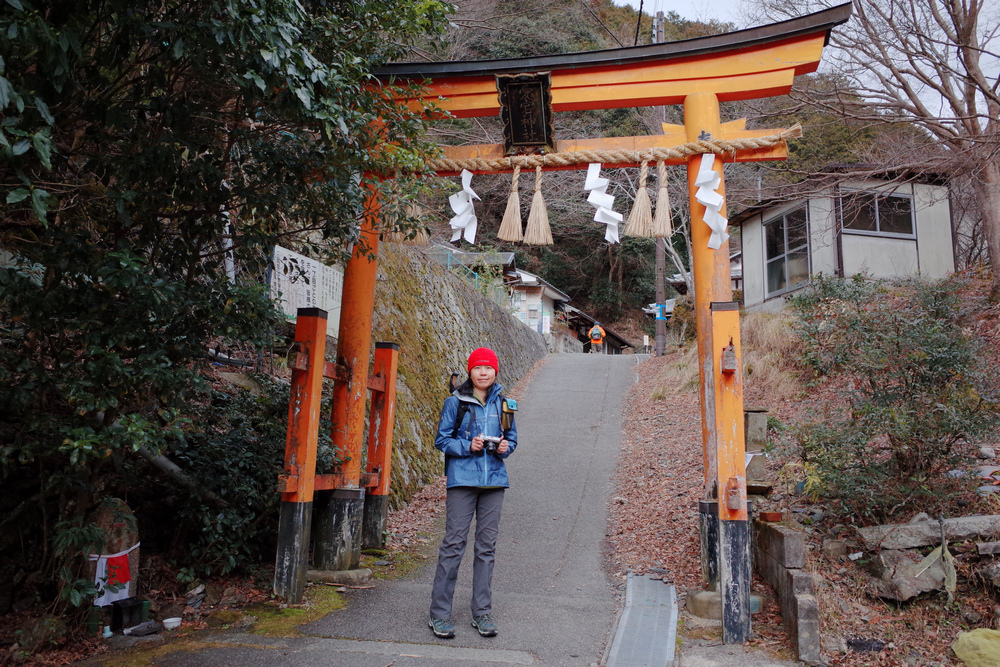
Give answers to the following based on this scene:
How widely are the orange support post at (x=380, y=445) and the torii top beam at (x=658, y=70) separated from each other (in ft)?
7.94

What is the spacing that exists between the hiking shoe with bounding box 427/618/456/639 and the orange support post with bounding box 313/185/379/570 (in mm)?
1399

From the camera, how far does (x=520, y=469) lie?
9.96 m

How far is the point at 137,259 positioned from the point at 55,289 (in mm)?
595

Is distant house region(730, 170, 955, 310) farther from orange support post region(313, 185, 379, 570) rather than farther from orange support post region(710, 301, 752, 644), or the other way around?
orange support post region(313, 185, 379, 570)

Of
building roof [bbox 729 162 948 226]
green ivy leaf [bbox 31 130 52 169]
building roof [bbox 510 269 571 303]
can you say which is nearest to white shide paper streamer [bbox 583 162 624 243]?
building roof [bbox 729 162 948 226]

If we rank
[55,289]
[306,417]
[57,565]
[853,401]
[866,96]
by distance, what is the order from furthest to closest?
[866,96]
[853,401]
[306,417]
[57,565]
[55,289]

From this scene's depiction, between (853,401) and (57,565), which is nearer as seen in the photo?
(57,565)

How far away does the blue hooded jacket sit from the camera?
4.30 meters

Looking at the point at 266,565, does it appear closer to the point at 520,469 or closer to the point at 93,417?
the point at 93,417

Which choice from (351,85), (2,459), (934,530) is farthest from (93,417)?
(934,530)

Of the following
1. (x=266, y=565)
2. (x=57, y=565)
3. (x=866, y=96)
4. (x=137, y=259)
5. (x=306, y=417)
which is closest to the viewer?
(x=137, y=259)

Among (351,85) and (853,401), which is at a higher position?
(351,85)

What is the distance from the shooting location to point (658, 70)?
5.30 meters

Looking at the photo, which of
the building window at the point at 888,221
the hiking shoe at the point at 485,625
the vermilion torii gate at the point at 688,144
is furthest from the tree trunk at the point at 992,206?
the hiking shoe at the point at 485,625
